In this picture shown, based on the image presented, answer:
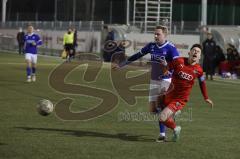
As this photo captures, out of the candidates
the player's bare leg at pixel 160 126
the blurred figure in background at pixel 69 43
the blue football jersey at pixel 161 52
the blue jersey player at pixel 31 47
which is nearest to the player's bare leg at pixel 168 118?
the player's bare leg at pixel 160 126

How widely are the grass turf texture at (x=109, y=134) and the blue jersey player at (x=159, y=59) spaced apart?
707mm

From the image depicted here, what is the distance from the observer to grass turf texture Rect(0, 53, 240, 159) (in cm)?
1077

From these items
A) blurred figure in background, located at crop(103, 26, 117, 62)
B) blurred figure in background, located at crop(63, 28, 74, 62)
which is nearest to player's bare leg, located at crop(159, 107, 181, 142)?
blurred figure in background, located at crop(103, 26, 117, 62)

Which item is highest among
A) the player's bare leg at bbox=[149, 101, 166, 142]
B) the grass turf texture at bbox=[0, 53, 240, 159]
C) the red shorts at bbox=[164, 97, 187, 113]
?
the red shorts at bbox=[164, 97, 187, 113]

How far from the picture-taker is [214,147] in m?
11.7

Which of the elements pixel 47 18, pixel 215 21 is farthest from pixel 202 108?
pixel 47 18

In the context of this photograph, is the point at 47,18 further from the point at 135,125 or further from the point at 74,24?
the point at 135,125

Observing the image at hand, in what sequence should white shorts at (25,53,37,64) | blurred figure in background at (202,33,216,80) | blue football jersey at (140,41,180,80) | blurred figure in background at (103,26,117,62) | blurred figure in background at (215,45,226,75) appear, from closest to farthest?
blue football jersey at (140,41,180,80) < white shorts at (25,53,37,64) < blurred figure in background at (202,33,216,80) < blurred figure in background at (215,45,226,75) < blurred figure in background at (103,26,117,62)

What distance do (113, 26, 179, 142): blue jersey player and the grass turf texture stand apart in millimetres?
707

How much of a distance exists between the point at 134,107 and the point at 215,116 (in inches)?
101

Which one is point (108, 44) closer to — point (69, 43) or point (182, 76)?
point (69, 43)

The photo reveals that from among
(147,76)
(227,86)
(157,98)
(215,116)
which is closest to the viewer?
(157,98)

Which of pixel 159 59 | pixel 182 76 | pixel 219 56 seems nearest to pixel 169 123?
pixel 182 76

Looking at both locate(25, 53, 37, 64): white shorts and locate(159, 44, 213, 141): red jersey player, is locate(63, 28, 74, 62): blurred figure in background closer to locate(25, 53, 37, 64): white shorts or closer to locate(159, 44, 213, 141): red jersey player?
locate(25, 53, 37, 64): white shorts
